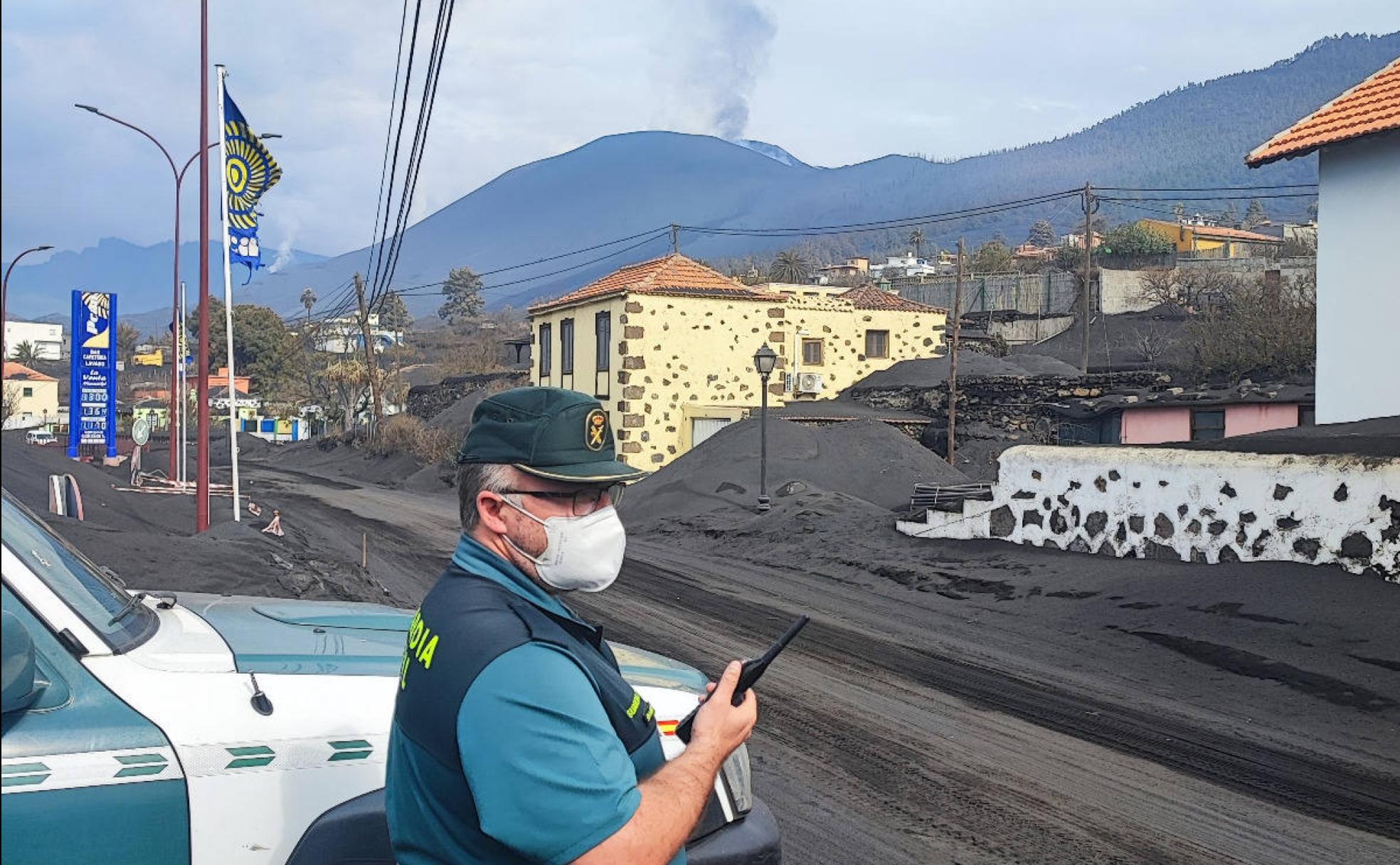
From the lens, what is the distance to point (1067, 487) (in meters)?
15.4

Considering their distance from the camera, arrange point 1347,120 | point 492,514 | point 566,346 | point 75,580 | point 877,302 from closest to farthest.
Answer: point 492,514, point 75,580, point 1347,120, point 566,346, point 877,302

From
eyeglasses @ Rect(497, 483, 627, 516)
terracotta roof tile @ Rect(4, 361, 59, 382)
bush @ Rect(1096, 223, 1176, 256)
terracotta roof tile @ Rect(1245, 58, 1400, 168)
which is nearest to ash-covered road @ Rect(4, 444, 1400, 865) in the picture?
eyeglasses @ Rect(497, 483, 627, 516)

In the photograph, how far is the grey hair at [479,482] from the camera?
2.71 meters

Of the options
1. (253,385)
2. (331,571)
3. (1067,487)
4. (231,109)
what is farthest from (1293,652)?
(253,385)

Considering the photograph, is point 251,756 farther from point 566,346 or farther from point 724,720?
point 566,346

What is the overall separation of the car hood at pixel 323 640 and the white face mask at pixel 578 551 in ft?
3.03

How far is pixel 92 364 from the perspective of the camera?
3072cm

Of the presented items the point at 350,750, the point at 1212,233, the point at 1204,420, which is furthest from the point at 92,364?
the point at 1212,233

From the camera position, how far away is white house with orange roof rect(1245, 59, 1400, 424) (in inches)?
622

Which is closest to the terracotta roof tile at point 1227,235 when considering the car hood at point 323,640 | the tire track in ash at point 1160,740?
the tire track in ash at point 1160,740

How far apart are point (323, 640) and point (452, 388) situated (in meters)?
58.6

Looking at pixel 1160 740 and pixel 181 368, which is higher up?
pixel 181 368

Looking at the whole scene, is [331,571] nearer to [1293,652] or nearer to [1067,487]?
[1067,487]

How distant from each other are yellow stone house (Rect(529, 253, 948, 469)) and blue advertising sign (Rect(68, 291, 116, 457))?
479 inches
